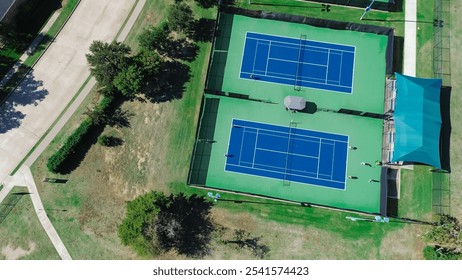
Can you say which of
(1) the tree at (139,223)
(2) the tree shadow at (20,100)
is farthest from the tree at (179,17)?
(1) the tree at (139,223)

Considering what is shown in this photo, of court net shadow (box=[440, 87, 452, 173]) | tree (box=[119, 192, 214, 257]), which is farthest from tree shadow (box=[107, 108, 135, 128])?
court net shadow (box=[440, 87, 452, 173])

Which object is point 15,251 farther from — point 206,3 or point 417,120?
point 417,120

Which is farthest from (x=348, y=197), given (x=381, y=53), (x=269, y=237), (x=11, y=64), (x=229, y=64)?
(x=11, y=64)

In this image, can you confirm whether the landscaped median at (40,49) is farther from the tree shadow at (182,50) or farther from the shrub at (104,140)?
the tree shadow at (182,50)


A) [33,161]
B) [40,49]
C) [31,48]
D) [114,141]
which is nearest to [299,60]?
[114,141]

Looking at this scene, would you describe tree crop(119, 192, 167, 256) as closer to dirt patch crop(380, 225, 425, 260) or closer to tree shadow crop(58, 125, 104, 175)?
tree shadow crop(58, 125, 104, 175)

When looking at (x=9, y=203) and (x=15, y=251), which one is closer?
(x=15, y=251)
